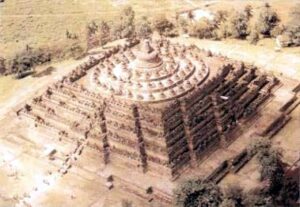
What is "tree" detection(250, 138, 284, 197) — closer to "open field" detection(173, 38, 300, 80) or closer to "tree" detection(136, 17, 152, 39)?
"open field" detection(173, 38, 300, 80)

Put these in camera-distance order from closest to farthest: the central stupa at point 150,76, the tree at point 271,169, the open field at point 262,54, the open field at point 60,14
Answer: the tree at point 271,169 < the central stupa at point 150,76 < the open field at point 262,54 < the open field at point 60,14

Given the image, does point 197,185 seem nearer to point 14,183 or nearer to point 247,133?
point 247,133

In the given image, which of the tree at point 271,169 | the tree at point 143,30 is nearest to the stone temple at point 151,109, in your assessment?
the tree at point 271,169

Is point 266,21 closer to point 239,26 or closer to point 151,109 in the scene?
point 239,26

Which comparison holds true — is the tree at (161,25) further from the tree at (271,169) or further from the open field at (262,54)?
the tree at (271,169)

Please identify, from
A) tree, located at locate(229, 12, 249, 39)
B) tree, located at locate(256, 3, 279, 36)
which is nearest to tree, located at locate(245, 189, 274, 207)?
tree, located at locate(229, 12, 249, 39)

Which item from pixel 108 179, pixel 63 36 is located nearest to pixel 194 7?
pixel 63 36
